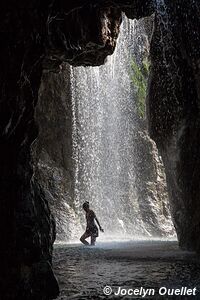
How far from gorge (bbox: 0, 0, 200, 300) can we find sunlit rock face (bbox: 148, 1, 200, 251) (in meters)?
0.03

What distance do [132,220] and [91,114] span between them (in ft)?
24.8

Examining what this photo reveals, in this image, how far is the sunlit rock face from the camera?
12.5 m

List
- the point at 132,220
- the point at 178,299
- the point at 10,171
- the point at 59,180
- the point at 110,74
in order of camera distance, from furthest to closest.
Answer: the point at 110,74, the point at 132,220, the point at 59,180, the point at 10,171, the point at 178,299

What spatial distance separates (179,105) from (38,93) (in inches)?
212

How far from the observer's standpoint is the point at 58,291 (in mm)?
6289

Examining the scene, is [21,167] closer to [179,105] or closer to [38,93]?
[38,93]

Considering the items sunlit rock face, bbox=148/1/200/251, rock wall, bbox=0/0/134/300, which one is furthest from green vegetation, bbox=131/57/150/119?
rock wall, bbox=0/0/134/300

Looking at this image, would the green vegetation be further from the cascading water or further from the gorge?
the gorge

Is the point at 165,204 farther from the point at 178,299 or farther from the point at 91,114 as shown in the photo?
the point at 178,299

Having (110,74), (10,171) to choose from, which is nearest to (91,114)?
(110,74)

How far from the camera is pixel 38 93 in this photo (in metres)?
9.67

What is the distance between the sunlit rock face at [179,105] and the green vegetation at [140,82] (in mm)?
13918

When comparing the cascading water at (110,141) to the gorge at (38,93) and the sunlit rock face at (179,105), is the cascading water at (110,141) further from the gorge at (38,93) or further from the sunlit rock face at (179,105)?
the gorge at (38,93)

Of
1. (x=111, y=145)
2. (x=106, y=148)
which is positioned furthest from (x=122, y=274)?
(x=111, y=145)
